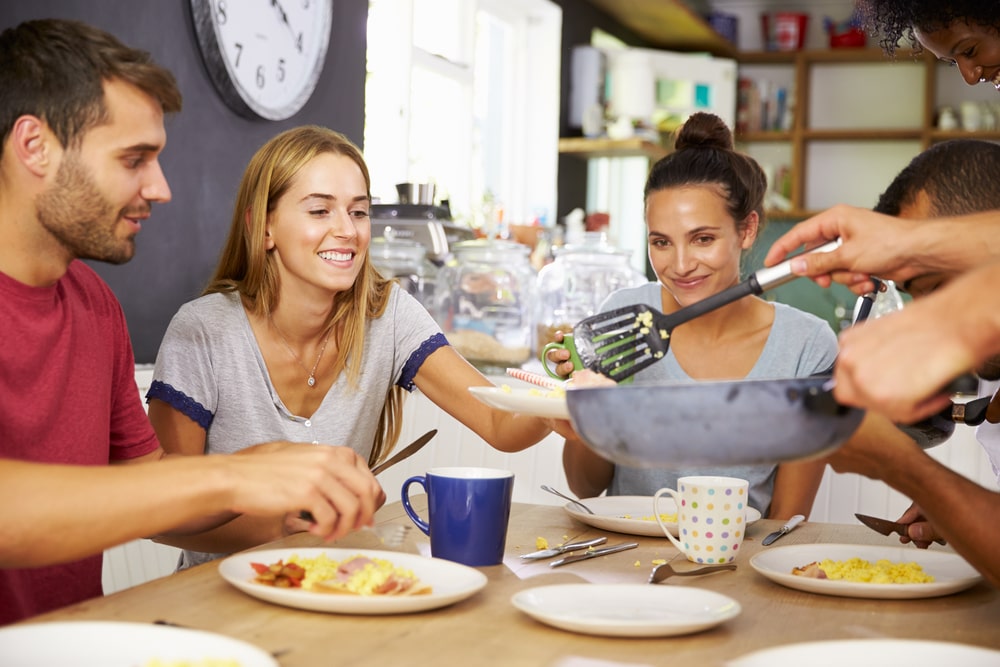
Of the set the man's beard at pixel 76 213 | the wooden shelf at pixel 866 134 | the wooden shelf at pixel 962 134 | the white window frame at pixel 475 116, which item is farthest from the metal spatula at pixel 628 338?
the wooden shelf at pixel 866 134

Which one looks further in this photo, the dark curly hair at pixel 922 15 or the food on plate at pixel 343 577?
the dark curly hair at pixel 922 15

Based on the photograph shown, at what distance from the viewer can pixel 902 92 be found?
630 centimetres

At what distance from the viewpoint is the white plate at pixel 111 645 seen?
2.74 ft

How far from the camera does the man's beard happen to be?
1.31m

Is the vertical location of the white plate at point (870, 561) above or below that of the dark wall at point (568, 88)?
below

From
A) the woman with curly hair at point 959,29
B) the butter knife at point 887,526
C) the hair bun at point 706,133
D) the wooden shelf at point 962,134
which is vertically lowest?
the butter knife at point 887,526

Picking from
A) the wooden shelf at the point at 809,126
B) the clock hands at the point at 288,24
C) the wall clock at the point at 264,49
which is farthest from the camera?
the wooden shelf at the point at 809,126

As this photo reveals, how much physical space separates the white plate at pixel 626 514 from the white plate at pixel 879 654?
573 mm

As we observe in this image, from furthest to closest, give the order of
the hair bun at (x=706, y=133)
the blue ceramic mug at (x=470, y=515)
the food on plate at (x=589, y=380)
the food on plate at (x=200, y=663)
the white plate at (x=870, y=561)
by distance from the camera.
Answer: the hair bun at (x=706, y=133) < the food on plate at (x=589, y=380) < the blue ceramic mug at (x=470, y=515) < the white plate at (x=870, y=561) < the food on plate at (x=200, y=663)

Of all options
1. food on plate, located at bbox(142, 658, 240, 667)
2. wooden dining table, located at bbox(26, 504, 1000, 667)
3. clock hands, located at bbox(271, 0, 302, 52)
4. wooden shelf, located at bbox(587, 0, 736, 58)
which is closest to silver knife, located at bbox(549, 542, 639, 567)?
wooden dining table, located at bbox(26, 504, 1000, 667)

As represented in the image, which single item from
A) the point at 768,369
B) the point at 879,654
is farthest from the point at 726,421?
the point at 768,369

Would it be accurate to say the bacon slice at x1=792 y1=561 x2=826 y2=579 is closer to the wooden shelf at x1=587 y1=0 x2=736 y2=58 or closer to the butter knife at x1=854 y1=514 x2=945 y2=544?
the butter knife at x1=854 y1=514 x2=945 y2=544

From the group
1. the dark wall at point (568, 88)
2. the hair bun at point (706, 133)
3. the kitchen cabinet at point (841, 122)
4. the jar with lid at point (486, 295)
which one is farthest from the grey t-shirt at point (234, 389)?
the kitchen cabinet at point (841, 122)

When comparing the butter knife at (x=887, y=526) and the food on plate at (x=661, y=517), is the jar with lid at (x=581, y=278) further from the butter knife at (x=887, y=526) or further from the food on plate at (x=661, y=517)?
the butter knife at (x=887, y=526)
